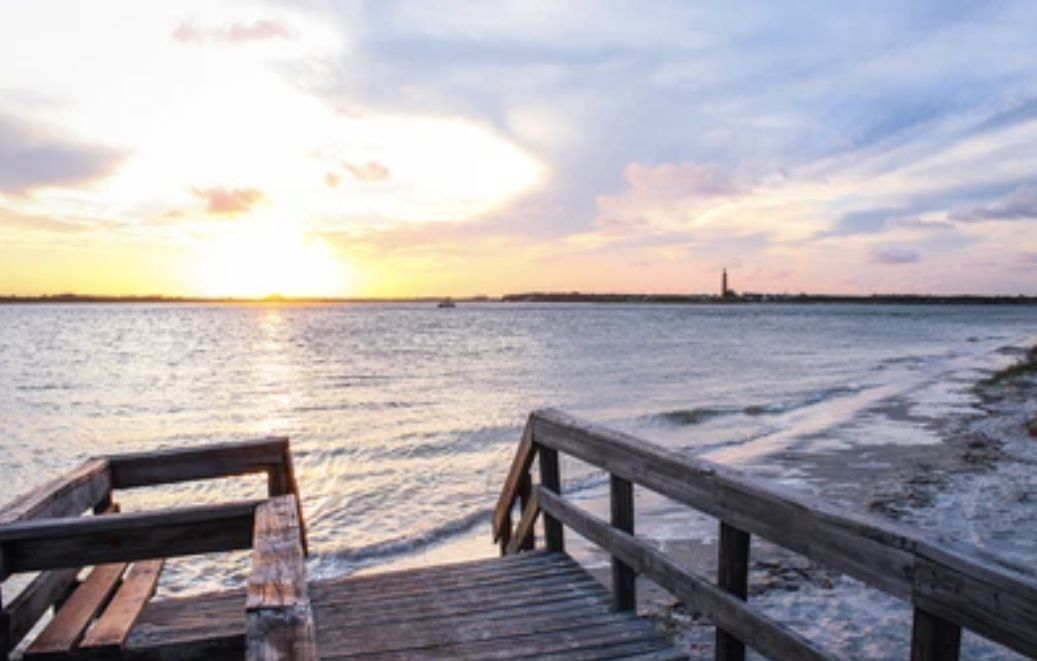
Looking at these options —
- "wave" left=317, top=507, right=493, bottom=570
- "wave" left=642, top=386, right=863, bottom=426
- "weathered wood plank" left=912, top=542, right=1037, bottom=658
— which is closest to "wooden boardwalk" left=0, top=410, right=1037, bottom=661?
"weathered wood plank" left=912, top=542, right=1037, bottom=658

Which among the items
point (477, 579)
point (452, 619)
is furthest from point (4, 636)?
point (477, 579)

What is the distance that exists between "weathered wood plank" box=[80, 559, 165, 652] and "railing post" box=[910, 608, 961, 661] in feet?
9.00

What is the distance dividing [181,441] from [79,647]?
18.4 meters

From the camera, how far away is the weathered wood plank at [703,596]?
3008mm

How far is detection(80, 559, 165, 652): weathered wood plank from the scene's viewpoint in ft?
10.8

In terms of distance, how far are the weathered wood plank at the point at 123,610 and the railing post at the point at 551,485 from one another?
8.50ft

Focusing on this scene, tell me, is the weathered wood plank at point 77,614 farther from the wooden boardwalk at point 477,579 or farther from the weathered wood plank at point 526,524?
the weathered wood plank at point 526,524

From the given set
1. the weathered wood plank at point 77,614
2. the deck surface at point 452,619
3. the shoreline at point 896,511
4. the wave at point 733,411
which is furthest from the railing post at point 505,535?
the wave at point 733,411

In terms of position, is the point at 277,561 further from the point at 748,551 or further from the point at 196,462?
the point at 196,462

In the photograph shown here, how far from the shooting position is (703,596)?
3623mm

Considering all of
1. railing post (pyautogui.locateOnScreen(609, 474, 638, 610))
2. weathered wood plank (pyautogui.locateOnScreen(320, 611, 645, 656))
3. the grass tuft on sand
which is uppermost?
railing post (pyautogui.locateOnScreen(609, 474, 638, 610))

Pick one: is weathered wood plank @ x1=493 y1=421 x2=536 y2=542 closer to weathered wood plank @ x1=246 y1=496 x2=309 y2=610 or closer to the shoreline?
the shoreline

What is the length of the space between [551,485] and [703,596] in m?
2.12

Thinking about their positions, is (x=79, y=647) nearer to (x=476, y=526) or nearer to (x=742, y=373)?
(x=476, y=526)
